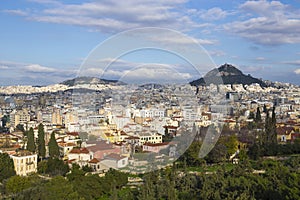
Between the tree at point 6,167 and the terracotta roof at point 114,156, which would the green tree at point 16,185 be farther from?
the terracotta roof at point 114,156

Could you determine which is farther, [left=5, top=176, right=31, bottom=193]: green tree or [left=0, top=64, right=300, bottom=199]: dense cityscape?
[left=5, top=176, right=31, bottom=193]: green tree

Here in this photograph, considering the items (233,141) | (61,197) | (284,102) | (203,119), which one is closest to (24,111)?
(203,119)

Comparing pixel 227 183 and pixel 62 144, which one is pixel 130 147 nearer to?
pixel 62 144

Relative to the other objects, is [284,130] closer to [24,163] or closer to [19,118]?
[24,163]

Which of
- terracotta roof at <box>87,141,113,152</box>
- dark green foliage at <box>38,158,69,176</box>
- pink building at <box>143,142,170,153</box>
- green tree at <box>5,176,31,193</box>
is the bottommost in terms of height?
dark green foliage at <box>38,158,69,176</box>

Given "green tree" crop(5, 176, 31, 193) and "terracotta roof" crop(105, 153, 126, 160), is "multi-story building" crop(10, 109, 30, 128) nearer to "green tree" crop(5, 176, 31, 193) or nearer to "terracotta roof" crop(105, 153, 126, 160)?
"terracotta roof" crop(105, 153, 126, 160)

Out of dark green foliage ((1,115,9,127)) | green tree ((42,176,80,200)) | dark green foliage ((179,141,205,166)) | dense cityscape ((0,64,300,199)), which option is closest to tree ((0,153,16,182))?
dense cityscape ((0,64,300,199))
